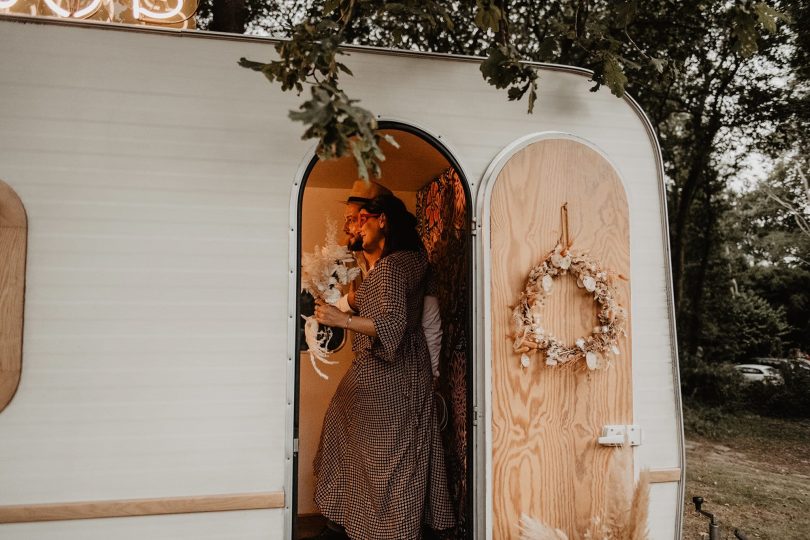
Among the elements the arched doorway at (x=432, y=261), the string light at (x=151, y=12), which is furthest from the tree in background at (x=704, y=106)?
the string light at (x=151, y=12)

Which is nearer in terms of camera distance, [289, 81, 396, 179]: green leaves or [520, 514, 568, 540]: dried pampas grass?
[289, 81, 396, 179]: green leaves

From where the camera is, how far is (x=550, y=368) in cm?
311

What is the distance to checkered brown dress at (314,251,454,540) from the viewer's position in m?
3.38

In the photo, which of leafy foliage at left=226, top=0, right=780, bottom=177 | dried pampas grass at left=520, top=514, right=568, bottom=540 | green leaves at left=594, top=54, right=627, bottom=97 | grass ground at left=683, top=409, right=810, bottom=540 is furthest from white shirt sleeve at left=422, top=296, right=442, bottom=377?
grass ground at left=683, top=409, right=810, bottom=540

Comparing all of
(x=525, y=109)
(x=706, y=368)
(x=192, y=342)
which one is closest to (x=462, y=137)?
(x=525, y=109)

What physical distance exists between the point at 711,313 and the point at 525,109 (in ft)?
25.9

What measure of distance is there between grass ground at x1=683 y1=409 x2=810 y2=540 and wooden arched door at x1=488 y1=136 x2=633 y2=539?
121 inches

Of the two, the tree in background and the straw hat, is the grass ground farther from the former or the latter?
the straw hat

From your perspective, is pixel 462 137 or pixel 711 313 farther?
pixel 711 313

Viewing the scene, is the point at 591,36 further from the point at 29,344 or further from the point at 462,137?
the point at 29,344

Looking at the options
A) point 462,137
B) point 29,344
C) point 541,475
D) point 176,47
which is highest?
point 176,47

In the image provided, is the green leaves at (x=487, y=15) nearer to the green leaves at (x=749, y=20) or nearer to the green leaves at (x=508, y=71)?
the green leaves at (x=508, y=71)

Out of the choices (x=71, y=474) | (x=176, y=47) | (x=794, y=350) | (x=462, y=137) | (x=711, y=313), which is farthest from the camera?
(x=711, y=313)

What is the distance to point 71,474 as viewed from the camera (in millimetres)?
2617
